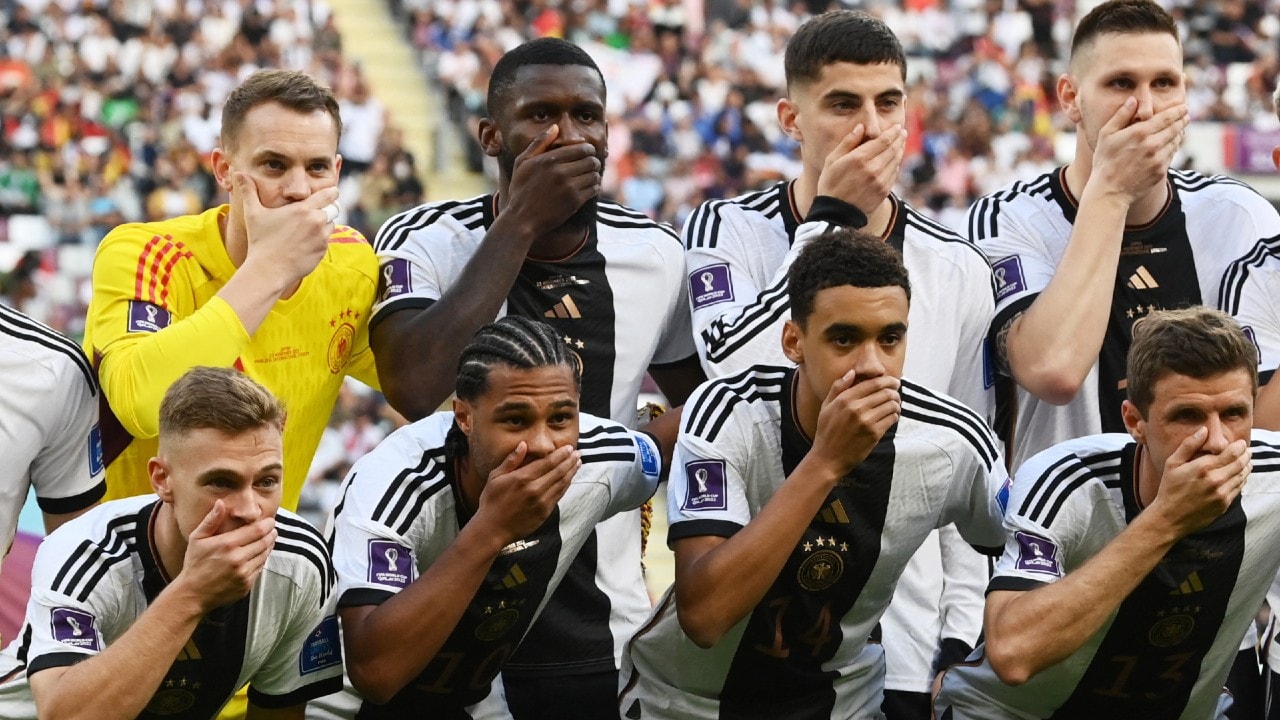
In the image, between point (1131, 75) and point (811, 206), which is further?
point (1131, 75)

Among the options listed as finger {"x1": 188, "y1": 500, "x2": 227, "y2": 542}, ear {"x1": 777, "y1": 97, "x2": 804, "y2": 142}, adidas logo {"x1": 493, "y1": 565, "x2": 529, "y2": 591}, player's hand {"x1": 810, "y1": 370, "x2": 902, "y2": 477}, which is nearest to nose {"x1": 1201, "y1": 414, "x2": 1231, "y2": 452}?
player's hand {"x1": 810, "y1": 370, "x2": 902, "y2": 477}

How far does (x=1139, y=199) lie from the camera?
18.0 feet

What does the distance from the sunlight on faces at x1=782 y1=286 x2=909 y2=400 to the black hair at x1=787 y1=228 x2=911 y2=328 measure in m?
0.03

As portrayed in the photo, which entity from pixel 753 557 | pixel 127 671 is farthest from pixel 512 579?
pixel 127 671

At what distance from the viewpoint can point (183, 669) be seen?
173 inches

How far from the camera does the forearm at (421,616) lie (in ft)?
14.4

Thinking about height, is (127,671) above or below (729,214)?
below

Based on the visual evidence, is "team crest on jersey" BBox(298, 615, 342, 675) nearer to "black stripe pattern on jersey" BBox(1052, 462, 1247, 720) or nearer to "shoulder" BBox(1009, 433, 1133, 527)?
"shoulder" BBox(1009, 433, 1133, 527)

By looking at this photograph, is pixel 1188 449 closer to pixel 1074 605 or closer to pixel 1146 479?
pixel 1146 479

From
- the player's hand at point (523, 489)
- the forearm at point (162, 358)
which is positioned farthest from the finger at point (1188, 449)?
the forearm at point (162, 358)

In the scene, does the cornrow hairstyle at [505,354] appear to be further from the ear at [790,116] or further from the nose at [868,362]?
the ear at [790,116]

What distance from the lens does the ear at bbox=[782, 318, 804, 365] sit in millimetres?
4648

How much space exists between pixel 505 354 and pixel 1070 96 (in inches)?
88.5

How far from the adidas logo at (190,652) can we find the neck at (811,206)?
7.07ft
